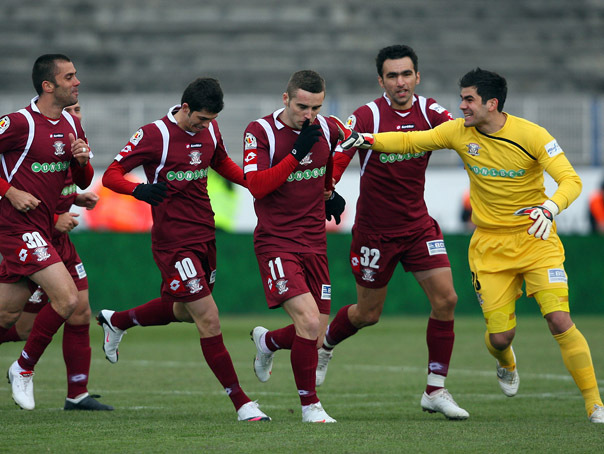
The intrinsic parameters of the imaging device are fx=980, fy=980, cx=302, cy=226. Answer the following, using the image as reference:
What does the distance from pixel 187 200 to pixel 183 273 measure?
0.54 meters

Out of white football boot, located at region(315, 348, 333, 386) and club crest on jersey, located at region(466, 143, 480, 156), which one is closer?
club crest on jersey, located at region(466, 143, 480, 156)

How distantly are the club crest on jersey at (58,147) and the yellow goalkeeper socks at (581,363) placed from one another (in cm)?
383

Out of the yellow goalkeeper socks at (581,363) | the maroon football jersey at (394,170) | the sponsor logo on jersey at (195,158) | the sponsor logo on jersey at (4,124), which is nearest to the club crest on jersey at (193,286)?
the sponsor logo on jersey at (195,158)

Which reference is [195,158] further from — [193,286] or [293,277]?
[293,277]

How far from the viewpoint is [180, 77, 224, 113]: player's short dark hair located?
6840 millimetres

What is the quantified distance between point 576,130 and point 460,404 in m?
13.3

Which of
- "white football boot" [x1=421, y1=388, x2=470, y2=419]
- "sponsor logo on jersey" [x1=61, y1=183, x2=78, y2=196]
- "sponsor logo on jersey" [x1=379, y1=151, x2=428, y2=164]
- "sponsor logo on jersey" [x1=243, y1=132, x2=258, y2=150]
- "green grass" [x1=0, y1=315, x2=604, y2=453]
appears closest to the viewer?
"green grass" [x1=0, y1=315, x2=604, y2=453]

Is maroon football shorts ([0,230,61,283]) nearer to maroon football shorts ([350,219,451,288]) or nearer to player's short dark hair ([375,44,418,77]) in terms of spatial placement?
maroon football shorts ([350,219,451,288])

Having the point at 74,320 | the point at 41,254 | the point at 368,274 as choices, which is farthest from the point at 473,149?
the point at 74,320

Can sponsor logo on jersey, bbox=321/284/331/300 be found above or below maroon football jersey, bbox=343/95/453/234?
below

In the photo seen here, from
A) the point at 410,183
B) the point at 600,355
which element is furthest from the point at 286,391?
the point at 600,355

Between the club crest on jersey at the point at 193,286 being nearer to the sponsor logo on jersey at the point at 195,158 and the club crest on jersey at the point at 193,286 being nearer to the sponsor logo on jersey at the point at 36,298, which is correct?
the sponsor logo on jersey at the point at 195,158

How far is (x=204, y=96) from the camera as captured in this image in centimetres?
685

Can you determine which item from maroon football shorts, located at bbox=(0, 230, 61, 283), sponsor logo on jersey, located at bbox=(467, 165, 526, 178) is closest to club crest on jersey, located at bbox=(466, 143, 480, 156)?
sponsor logo on jersey, located at bbox=(467, 165, 526, 178)
